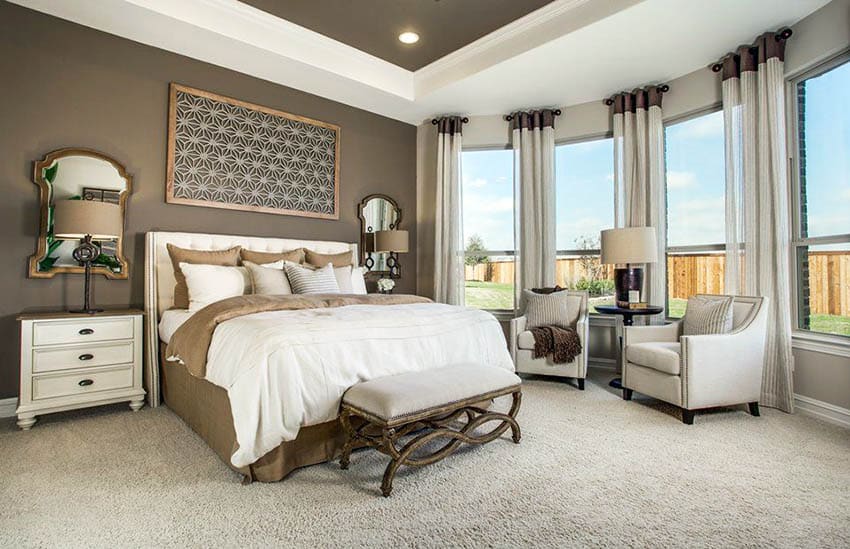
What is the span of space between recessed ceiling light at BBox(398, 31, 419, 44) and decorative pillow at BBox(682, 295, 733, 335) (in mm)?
3342

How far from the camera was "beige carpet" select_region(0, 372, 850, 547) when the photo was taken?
1764 millimetres

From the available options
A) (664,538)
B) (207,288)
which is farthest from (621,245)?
(207,288)

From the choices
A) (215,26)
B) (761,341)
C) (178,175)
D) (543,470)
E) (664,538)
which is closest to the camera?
(664,538)

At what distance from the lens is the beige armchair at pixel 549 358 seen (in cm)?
408

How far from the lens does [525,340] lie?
4.27m

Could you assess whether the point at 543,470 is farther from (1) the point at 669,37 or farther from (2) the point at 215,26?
(2) the point at 215,26

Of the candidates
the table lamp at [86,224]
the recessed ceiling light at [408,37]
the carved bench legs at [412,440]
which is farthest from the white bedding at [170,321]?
the recessed ceiling light at [408,37]

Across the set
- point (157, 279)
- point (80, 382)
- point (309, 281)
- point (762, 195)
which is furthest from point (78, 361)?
point (762, 195)

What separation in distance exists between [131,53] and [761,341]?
17.3 feet

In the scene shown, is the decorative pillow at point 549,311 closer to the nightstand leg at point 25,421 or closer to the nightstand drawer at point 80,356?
the nightstand drawer at point 80,356

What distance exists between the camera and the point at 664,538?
1.74m

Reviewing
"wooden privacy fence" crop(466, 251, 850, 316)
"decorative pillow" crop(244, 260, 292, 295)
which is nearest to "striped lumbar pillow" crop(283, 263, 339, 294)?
"decorative pillow" crop(244, 260, 292, 295)

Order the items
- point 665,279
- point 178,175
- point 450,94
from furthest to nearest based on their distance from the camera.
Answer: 1. point 450,94
2. point 665,279
3. point 178,175

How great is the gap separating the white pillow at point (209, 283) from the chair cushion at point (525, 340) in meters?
2.41
